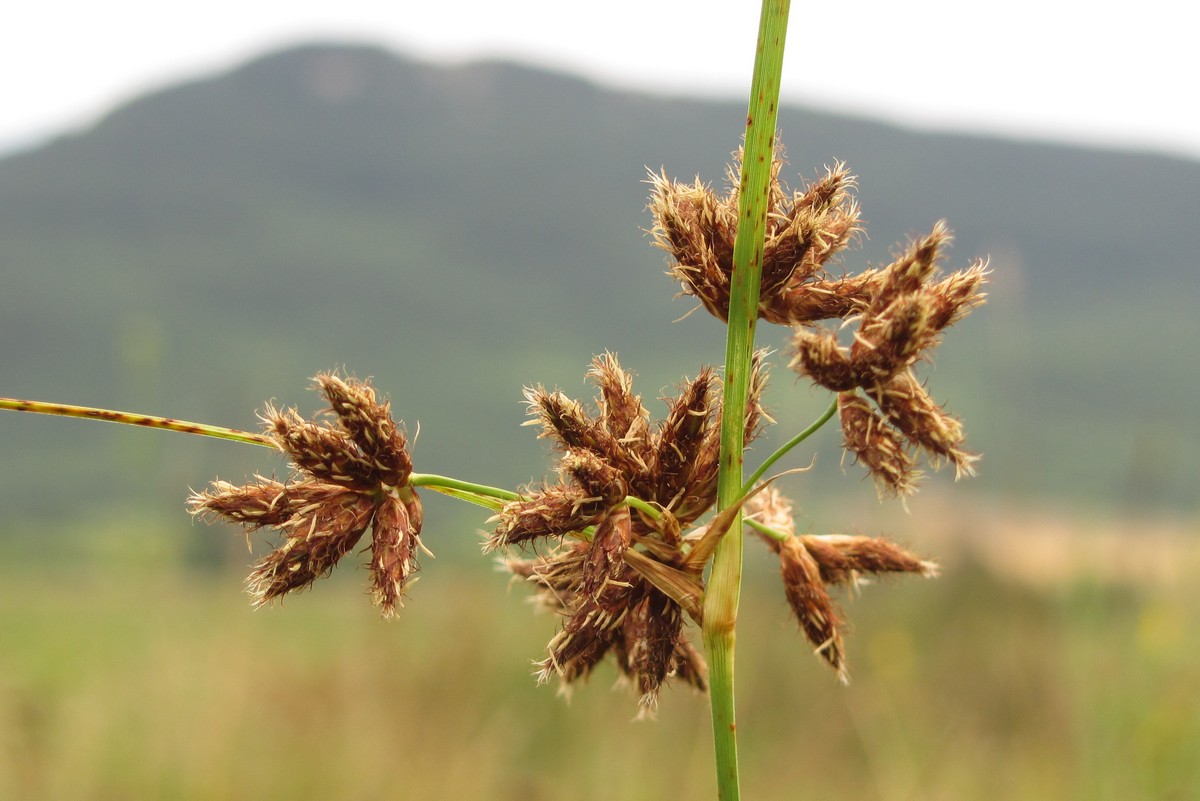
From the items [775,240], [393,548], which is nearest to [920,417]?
[775,240]

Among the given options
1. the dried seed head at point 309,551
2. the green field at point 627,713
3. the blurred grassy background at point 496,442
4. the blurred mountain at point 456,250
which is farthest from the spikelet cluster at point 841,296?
the blurred mountain at point 456,250

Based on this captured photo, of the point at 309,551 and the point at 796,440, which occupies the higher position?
the point at 796,440

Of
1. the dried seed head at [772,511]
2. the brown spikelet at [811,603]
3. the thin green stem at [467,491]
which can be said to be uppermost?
the thin green stem at [467,491]

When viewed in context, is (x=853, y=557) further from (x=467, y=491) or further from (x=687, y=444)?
(x=467, y=491)

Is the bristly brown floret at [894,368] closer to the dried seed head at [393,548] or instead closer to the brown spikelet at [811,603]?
the brown spikelet at [811,603]

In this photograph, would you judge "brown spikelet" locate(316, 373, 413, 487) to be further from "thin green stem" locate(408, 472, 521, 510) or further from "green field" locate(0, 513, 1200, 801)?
"green field" locate(0, 513, 1200, 801)

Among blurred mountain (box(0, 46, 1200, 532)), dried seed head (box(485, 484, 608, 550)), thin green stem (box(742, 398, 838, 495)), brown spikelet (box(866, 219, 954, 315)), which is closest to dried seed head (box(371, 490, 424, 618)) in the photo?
dried seed head (box(485, 484, 608, 550))
